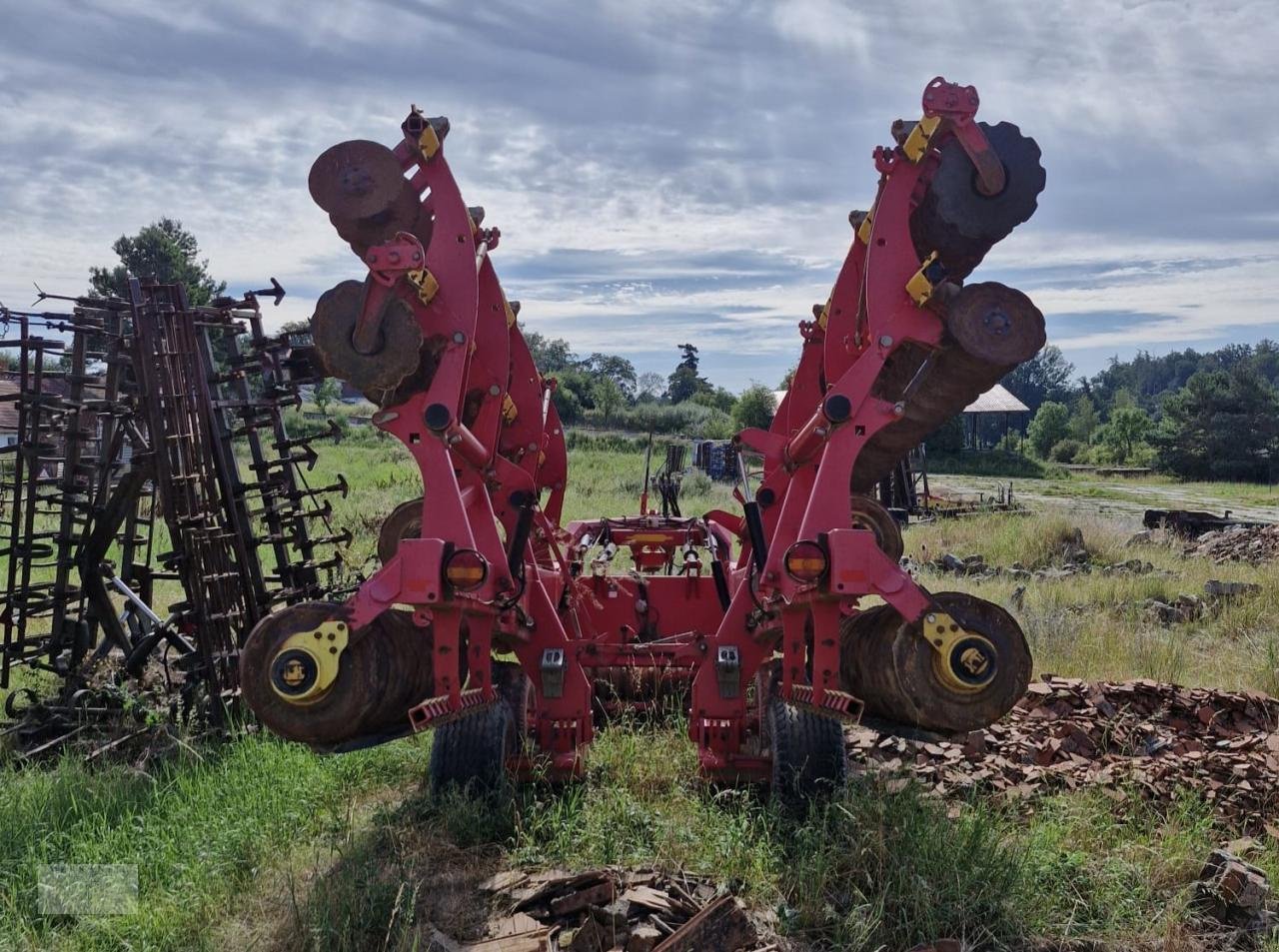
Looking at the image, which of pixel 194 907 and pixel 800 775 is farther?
pixel 800 775

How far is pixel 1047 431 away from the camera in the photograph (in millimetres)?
55219

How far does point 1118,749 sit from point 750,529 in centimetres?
292

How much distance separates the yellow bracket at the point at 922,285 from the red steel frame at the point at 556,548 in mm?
52

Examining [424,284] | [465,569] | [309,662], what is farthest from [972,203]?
[309,662]

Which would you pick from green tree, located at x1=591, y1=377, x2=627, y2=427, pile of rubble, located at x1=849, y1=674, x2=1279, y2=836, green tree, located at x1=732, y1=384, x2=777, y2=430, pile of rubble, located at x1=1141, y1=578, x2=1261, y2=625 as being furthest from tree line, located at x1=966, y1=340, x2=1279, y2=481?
pile of rubble, located at x1=849, y1=674, x2=1279, y2=836

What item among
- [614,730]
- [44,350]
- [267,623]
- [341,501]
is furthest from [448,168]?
[341,501]

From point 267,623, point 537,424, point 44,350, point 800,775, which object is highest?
point 44,350

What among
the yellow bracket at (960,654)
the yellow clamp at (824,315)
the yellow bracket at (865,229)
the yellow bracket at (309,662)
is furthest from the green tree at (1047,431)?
the yellow bracket at (309,662)

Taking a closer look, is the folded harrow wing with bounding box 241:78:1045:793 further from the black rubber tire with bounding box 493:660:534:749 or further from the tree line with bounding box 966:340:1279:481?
the tree line with bounding box 966:340:1279:481

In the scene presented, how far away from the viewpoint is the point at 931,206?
4008 mm

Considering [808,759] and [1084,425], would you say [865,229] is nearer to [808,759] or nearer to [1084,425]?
[808,759]

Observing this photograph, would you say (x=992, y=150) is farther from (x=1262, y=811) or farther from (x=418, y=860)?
(x=418, y=860)

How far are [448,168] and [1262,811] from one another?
514 cm

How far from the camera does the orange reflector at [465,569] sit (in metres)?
3.55
